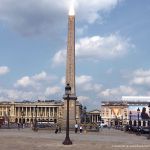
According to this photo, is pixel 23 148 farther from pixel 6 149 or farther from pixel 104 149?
pixel 104 149

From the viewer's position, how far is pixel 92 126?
83250mm

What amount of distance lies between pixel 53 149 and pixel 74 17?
37076mm

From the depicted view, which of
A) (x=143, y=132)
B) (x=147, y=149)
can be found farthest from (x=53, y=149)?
(x=143, y=132)

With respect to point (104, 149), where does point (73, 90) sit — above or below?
above

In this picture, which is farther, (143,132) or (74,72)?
(143,132)

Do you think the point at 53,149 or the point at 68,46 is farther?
the point at 68,46

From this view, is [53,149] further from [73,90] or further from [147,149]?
[73,90]

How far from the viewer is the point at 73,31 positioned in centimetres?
6206

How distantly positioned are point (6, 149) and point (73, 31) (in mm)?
37026

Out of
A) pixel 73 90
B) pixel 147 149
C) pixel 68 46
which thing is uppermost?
pixel 68 46

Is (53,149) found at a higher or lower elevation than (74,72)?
lower

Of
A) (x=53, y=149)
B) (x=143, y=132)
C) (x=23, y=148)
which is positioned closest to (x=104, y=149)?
(x=53, y=149)

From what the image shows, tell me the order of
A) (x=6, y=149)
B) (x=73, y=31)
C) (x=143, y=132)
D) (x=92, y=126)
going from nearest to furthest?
1. (x=6, y=149)
2. (x=73, y=31)
3. (x=143, y=132)
4. (x=92, y=126)

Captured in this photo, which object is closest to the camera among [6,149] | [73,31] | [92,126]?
[6,149]
